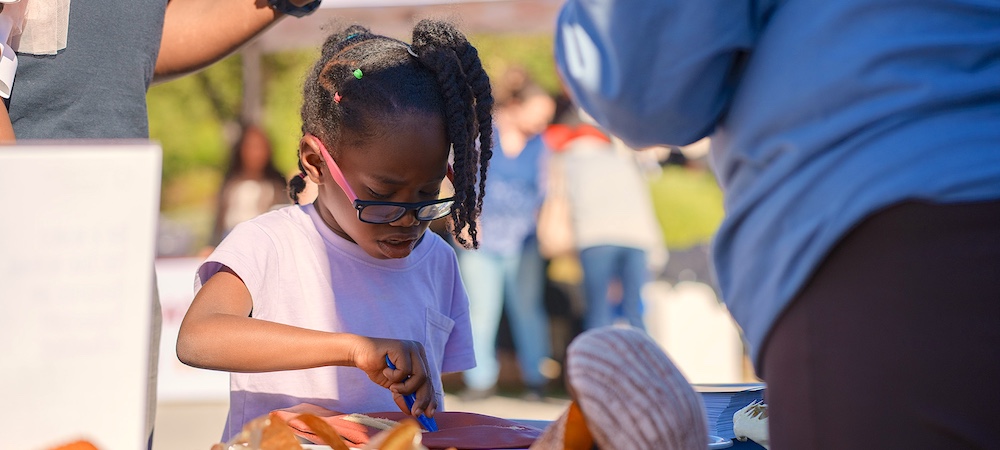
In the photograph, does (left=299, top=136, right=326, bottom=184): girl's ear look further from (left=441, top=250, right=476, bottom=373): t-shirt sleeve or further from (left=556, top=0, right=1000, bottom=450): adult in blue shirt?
(left=556, top=0, right=1000, bottom=450): adult in blue shirt

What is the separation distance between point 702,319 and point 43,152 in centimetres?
552

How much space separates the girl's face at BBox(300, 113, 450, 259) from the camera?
1.88 meters

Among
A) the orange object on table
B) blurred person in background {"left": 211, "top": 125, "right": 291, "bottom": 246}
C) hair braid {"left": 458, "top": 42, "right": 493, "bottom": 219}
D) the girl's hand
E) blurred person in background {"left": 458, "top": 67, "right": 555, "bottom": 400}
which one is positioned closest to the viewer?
the orange object on table

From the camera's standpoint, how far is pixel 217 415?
204 inches

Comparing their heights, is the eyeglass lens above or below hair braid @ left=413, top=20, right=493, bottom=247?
below

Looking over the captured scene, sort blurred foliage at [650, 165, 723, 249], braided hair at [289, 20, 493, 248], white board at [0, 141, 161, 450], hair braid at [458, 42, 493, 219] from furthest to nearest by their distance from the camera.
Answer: blurred foliage at [650, 165, 723, 249] → hair braid at [458, 42, 493, 219] → braided hair at [289, 20, 493, 248] → white board at [0, 141, 161, 450]

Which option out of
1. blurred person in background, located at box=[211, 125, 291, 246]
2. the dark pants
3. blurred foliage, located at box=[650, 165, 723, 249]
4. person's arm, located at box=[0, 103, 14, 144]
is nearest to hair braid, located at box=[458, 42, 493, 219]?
person's arm, located at box=[0, 103, 14, 144]

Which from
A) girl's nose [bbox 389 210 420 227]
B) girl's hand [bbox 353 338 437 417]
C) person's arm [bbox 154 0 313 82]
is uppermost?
person's arm [bbox 154 0 313 82]

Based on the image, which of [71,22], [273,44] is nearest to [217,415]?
[273,44]

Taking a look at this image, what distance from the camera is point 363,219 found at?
6.10 feet

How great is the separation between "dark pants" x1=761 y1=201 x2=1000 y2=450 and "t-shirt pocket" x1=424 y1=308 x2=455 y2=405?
1043 mm

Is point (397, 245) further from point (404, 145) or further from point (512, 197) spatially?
point (512, 197)

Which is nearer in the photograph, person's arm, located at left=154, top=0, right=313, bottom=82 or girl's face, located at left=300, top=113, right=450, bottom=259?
girl's face, located at left=300, top=113, right=450, bottom=259

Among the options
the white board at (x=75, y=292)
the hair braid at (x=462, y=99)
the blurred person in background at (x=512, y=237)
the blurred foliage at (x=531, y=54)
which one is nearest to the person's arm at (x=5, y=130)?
the white board at (x=75, y=292)
